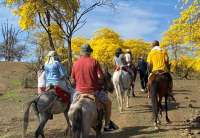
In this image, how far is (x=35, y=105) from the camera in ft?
47.6

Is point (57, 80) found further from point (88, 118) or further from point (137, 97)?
point (137, 97)

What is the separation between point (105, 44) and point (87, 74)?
82.7 meters

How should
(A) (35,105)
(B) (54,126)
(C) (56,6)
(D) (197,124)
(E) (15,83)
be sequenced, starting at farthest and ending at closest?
(E) (15,83) < (C) (56,6) < (B) (54,126) < (D) (197,124) < (A) (35,105)

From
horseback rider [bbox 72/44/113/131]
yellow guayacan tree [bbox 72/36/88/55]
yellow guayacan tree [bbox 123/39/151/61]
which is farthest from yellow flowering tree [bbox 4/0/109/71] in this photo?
→ yellow guayacan tree [bbox 123/39/151/61]

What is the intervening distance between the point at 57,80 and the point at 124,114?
4707 millimetres

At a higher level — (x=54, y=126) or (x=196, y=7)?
(x=196, y=7)

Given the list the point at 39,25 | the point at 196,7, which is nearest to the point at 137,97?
the point at 196,7

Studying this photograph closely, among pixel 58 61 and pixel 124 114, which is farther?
pixel 124 114

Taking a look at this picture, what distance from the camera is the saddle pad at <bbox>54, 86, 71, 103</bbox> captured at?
48.5 feet

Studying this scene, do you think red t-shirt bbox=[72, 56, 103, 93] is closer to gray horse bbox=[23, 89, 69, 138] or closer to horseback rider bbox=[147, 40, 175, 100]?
gray horse bbox=[23, 89, 69, 138]

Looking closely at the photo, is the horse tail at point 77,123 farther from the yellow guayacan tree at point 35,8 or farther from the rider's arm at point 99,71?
the yellow guayacan tree at point 35,8

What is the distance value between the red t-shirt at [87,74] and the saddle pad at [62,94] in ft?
7.67

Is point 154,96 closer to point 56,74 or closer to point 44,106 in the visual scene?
point 56,74

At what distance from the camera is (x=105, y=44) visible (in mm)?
94938
